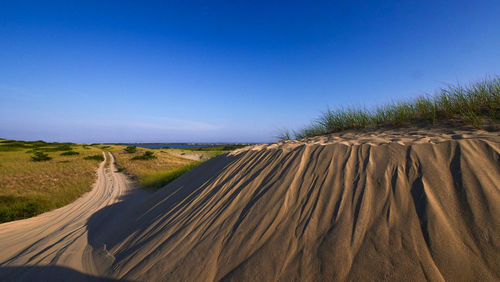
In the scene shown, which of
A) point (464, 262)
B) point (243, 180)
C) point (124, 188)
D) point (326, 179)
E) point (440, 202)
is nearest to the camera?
point (464, 262)

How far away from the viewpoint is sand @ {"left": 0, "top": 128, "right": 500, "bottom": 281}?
1.52 metres

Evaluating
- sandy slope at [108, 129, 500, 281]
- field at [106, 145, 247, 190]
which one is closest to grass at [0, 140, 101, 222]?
field at [106, 145, 247, 190]

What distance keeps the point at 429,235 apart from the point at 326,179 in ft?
3.41

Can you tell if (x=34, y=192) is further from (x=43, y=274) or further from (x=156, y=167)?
(x=43, y=274)

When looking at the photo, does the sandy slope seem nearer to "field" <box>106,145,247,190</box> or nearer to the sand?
the sand

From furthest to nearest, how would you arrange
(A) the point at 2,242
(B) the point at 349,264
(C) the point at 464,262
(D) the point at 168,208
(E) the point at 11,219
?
(E) the point at 11,219, (A) the point at 2,242, (D) the point at 168,208, (B) the point at 349,264, (C) the point at 464,262

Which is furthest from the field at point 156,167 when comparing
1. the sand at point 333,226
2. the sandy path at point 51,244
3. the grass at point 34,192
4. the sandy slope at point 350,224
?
the sandy slope at point 350,224

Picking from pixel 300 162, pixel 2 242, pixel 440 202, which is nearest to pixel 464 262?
pixel 440 202

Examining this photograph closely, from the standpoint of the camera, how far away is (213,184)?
3.52m

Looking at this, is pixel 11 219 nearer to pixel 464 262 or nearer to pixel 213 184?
pixel 213 184

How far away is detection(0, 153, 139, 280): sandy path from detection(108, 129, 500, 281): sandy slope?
2.00ft

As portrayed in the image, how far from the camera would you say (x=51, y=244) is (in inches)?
135

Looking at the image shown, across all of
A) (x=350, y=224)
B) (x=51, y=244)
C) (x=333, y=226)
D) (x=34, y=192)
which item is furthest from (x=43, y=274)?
(x=34, y=192)

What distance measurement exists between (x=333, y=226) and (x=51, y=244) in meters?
4.65
